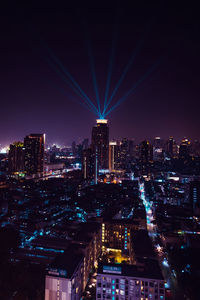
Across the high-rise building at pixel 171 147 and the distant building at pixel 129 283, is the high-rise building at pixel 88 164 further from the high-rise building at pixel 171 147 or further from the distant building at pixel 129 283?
the high-rise building at pixel 171 147

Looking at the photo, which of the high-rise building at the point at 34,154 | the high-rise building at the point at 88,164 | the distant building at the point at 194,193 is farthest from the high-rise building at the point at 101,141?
the distant building at the point at 194,193

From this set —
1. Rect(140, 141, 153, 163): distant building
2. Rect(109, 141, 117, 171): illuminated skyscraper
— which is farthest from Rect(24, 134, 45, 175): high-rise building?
Rect(140, 141, 153, 163): distant building

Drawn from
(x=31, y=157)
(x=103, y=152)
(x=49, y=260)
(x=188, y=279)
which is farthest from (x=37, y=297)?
(x=103, y=152)

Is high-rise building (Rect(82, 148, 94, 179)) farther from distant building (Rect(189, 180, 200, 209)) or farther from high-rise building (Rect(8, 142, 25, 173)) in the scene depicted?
distant building (Rect(189, 180, 200, 209))

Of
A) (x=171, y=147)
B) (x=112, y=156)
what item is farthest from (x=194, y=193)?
(x=171, y=147)

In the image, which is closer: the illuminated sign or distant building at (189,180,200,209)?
the illuminated sign

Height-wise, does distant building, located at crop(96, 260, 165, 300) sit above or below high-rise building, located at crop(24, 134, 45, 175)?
below

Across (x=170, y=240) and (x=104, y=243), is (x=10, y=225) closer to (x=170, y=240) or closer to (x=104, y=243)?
(x=104, y=243)

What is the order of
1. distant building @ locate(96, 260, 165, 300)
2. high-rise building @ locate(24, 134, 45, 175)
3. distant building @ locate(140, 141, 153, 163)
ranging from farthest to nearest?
distant building @ locate(140, 141, 153, 163)
high-rise building @ locate(24, 134, 45, 175)
distant building @ locate(96, 260, 165, 300)
